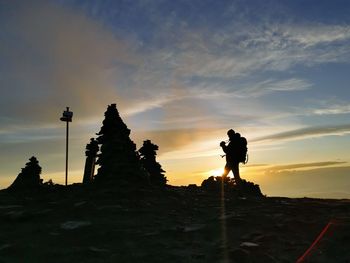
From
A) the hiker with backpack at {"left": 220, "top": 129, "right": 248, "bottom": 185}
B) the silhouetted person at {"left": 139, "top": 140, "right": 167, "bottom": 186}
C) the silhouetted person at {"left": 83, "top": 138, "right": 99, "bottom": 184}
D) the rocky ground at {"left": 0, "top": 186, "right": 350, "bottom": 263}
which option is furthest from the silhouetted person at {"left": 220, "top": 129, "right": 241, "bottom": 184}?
the silhouetted person at {"left": 139, "top": 140, "right": 167, "bottom": 186}

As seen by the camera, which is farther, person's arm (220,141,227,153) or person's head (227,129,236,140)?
person's head (227,129,236,140)

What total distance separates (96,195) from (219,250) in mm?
10843

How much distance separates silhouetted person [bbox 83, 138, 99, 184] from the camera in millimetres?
34175

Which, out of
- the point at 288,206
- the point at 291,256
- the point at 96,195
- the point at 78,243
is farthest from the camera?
the point at 96,195

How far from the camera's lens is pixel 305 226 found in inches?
563

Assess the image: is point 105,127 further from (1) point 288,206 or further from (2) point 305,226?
(2) point 305,226

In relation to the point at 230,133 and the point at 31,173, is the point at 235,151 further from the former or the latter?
the point at 31,173

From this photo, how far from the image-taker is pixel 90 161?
120 ft

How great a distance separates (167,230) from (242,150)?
9692 millimetres

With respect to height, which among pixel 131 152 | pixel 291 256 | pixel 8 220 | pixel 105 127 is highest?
pixel 105 127

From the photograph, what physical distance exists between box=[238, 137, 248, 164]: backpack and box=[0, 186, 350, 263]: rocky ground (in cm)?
285

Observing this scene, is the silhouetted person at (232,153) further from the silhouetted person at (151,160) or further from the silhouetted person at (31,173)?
the silhouetted person at (151,160)

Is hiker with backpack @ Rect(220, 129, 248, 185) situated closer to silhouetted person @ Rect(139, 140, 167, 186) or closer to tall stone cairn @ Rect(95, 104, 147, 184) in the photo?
tall stone cairn @ Rect(95, 104, 147, 184)

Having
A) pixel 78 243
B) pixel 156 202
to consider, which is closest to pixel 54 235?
pixel 78 243
